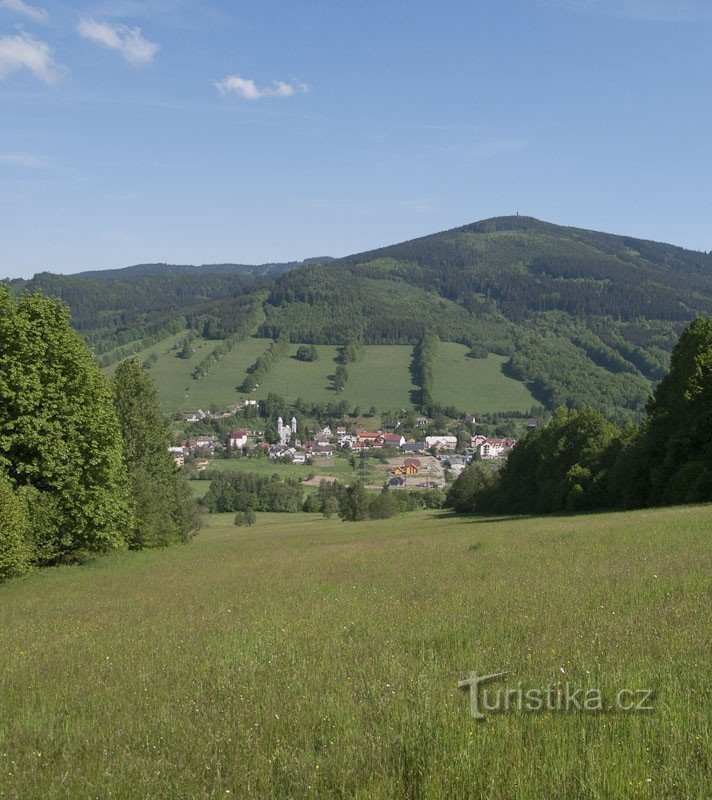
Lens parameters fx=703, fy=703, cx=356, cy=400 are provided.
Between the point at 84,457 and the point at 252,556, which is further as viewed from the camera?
the point at 252,556

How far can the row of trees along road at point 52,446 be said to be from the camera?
1008 inches

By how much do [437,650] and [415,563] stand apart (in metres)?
12.1

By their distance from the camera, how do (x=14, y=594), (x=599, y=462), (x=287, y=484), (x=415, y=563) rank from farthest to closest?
(x=287, y=484) → (x=599, y=462) → (x=14, y=594) → (x=415, y=563)

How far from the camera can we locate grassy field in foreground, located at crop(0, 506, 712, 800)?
5.21 metres

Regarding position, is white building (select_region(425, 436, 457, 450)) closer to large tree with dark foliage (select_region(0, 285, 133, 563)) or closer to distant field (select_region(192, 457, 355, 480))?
distant field (select_region(192, 457, 355, 480))

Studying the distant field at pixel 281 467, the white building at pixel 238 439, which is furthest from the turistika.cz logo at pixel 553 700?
the white building at pixel 238 439

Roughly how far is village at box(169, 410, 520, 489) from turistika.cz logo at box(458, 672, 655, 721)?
148m

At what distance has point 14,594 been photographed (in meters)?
22.8

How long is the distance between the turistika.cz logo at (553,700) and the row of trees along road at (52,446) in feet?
69.8

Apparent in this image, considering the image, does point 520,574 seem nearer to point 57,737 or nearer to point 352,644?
point 352,644

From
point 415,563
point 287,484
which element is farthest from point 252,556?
point 287,484

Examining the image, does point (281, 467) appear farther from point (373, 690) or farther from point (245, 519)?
point (373, 690)

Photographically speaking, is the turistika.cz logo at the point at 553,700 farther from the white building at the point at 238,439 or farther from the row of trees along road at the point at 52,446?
the white building at the point at 238,439

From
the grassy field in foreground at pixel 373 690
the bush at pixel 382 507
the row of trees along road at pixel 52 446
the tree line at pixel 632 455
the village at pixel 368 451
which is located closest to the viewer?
the grassy field in foreground at pixel 373 690
